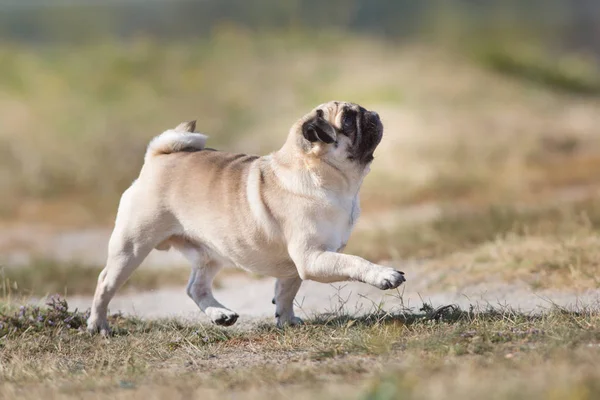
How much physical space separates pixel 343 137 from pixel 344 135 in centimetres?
2

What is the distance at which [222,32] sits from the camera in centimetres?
2120

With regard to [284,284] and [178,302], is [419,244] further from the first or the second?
[284,284]

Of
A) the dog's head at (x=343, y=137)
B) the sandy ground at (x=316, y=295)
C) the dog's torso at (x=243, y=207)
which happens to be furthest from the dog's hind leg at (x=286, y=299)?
the dog's head at (x=343, y=137)

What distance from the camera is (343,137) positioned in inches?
263

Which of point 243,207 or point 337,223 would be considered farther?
point 243,207

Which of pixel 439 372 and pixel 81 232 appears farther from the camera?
pixel 81 232

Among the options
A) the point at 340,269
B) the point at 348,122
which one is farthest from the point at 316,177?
the point at 340,269

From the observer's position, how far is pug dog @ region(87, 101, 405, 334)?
6.57 metres

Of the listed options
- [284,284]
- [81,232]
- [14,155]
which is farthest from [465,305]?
[14,155]

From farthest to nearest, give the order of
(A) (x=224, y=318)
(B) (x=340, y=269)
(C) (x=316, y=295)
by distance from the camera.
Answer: (C) (x=316, y=295) < (A) (x=224, y=318) < (B) (x=340, y=269)

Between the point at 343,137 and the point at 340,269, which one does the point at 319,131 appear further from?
the point at 340,269

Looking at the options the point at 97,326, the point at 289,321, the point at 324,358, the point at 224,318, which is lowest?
the point at 97,326

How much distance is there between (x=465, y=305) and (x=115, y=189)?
10333 mm

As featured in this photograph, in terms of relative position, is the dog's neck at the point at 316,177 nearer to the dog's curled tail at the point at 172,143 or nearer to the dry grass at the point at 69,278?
the dog's curled tail at the point at 172,143
